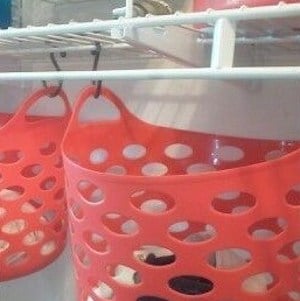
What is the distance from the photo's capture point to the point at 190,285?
0.63m

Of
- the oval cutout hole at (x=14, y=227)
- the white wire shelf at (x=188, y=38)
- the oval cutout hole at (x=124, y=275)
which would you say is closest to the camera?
the white wire shelf at (x=188, y=38)

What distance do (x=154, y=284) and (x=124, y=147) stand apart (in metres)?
0.37

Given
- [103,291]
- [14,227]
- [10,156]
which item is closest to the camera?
[103,291]

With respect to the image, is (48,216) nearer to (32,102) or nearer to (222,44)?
(32,102)

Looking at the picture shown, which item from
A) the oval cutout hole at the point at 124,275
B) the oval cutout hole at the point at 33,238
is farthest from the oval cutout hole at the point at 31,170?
the oval cutout hole at the point at 124,275

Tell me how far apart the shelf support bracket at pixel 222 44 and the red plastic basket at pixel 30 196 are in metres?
0.46

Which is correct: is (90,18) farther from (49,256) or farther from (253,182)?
(253,182)

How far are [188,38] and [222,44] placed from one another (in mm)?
266

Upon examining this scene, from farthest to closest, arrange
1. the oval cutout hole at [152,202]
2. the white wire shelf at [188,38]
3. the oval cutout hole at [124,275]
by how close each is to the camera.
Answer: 1. the oval cutout hole at [152,202]
2. the oval cutout hole at [124,275]
3. the white wire shelf at [188,38]

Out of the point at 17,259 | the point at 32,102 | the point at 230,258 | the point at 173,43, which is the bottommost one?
the point at 17,259

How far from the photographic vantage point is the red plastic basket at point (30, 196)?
2.86ft

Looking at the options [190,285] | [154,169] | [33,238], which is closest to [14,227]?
[33,238]

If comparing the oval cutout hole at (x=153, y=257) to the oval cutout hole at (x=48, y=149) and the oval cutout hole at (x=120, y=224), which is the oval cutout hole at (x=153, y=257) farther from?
the oval cutout hole at (x=48, y=149)

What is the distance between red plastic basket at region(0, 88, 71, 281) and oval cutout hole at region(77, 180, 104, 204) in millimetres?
167
